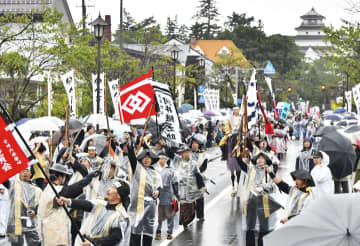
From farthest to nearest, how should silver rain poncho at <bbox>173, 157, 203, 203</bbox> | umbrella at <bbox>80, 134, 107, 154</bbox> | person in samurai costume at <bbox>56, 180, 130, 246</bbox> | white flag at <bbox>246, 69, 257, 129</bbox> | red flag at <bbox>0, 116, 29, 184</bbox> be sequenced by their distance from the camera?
umbrella at <bbox>80, 134, 107, 154</bbox>
white flag at <bbox>246, 69, 257, 129</bbox>
silver rain poncho at <bbox>173, 157, 203, 203</bbox>
person in samurai costume at <bbox>56, 180, 130, 246</bbox>
red flag at <bbox>0, 116, 29, 184</bbox>

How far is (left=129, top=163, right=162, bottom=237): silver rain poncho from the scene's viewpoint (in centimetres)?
954

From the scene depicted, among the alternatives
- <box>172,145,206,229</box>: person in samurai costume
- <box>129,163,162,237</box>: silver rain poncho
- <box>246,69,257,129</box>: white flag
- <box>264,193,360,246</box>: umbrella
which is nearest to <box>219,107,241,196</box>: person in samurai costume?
<box>246,69,257,129</box>: white flag

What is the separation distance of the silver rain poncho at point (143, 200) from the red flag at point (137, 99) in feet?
9.13

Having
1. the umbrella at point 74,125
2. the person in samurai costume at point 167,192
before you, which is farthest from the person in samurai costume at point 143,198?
the umbrella at point 74,125

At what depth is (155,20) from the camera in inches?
2921

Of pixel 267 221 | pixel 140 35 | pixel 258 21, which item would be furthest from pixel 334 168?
pixel 258 21

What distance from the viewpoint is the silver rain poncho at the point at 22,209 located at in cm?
821

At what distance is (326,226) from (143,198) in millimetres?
5612

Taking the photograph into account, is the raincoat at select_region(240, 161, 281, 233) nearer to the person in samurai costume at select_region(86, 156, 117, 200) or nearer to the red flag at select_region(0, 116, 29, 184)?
the person in samurai costume at select_region(86, 156, 117, 200)

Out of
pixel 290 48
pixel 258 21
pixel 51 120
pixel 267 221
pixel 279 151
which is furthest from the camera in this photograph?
pixel 258 21

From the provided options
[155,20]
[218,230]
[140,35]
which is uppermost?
[155,20]

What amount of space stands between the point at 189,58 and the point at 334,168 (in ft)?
201

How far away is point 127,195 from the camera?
699 cm

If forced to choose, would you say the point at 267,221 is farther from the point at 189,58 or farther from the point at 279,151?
the point at 189,58
